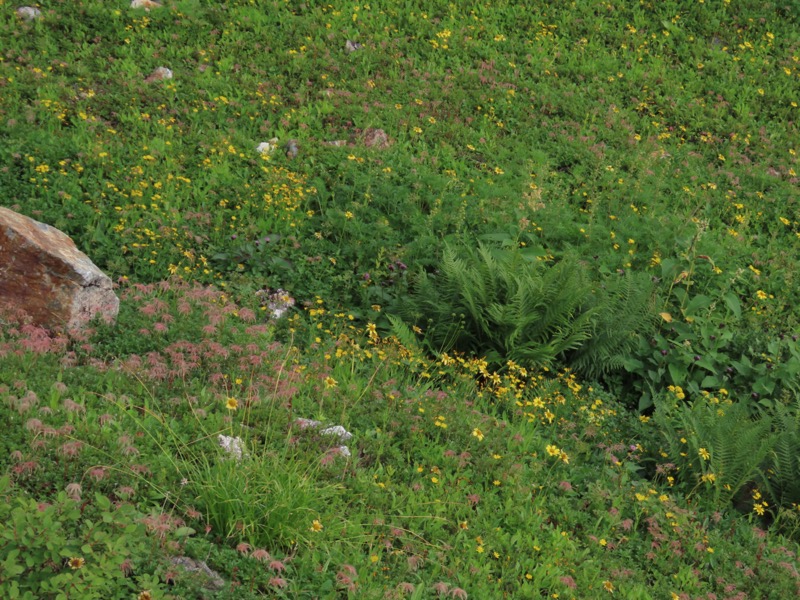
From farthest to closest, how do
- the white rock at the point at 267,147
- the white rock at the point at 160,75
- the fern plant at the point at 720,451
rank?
the white rock at the point at 160,75, the white rock at the point at 267,147, the fern plant at the point at 720,451

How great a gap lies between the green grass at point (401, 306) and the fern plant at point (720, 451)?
29mm

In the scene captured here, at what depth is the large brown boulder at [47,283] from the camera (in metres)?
5.47

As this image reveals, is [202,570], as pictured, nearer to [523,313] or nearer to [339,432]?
[339,432]

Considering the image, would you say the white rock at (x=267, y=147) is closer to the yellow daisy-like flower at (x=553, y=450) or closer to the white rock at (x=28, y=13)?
the white rock at (x=28, y=13)

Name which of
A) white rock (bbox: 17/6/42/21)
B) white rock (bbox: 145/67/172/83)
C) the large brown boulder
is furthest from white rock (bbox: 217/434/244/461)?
white rock (bbox: 17/6/42/21)

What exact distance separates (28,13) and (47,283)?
703 cm

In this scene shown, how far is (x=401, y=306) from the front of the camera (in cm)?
718

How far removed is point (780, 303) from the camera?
8.59m

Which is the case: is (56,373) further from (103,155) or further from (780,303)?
(780,303)

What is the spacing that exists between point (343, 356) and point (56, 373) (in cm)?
213

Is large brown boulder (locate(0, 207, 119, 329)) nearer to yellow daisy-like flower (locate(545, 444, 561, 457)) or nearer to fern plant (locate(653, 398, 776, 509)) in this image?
yellow daisy-like flower (locate(545, 444, 561, 457))

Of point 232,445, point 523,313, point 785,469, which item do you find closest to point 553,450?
point 523,313

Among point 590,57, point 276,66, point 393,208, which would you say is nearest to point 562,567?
point 393,208

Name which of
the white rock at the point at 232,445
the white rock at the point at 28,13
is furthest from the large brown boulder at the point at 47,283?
the white rock at the point at 28,13
